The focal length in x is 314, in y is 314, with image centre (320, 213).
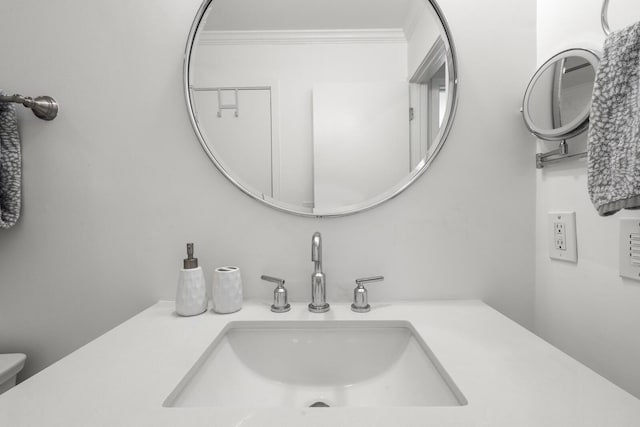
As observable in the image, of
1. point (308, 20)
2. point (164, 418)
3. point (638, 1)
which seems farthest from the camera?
point (308, 20)

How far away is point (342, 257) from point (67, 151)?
85 centimetres

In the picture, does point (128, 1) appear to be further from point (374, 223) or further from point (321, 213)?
point (374, 223)

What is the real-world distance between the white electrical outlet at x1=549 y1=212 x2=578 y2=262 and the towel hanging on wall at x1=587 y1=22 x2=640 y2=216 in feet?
0.76

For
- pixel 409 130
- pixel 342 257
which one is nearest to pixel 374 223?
pixel 342 257

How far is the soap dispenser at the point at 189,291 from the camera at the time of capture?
0.78 m

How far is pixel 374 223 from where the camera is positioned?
89 centimetres

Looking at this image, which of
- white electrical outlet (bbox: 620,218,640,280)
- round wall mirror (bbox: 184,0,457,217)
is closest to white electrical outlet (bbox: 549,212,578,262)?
white electrical outlet (bbox: 620,218,640,280)

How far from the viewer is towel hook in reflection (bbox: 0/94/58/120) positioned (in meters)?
0.82

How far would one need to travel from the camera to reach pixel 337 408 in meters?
0.44

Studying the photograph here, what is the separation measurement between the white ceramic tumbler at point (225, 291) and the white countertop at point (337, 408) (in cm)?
8

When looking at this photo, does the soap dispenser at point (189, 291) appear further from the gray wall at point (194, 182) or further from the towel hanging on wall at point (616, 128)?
the towel hanging on wall at point (616, 128)

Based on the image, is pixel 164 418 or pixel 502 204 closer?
pixel 164 418

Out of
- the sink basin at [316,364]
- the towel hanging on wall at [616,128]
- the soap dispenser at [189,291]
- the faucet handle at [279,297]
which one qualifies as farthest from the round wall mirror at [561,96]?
the soap dispenser at [189,291]

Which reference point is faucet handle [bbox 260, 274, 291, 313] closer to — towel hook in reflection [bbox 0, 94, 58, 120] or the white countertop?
the white countertop
